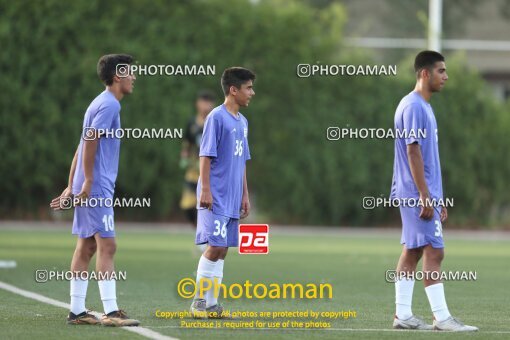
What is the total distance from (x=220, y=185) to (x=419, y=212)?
5.82 ft

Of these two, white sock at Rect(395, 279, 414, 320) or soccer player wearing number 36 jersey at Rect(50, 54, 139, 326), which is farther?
white sock at Rect(395, 279, 414, 320)

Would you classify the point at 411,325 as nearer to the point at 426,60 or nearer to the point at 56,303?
the point at 426,60

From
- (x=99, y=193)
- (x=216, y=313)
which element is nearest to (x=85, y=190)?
(x=99, y=193)

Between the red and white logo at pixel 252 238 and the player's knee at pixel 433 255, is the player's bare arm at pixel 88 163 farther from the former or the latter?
the player's knee at pixel 433 255

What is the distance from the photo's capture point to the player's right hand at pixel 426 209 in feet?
32.9

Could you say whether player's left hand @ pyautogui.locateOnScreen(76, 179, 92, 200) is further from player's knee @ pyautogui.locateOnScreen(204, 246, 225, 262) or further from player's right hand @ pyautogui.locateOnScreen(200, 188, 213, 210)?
player's knee @ pyautogui.locateOnScreen(204, 246, 225, 262)

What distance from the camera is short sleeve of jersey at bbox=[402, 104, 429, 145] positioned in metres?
10.1

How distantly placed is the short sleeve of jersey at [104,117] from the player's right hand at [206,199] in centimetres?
104

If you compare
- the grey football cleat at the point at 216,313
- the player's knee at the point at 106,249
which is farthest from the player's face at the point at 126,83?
the grey football cleat at the point at 216,313

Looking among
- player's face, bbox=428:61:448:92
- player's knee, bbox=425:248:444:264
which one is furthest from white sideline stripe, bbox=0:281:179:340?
player's face, bbox=428:61:448:92

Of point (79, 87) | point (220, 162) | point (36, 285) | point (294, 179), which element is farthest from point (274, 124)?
point (220, 162)

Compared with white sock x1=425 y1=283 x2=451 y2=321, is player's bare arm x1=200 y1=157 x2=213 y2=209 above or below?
above

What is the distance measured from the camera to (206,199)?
10578mm

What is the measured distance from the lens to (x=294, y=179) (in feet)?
98.0
